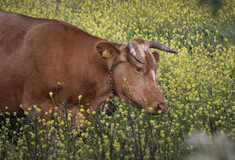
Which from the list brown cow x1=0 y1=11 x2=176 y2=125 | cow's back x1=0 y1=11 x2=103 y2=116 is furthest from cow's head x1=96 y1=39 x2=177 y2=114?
cow's back x1=0 y1=11 x2=103 y2=116

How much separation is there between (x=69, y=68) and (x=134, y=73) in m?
0.92

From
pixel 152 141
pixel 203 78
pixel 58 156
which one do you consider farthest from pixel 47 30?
pixel 203 78

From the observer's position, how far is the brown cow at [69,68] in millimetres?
4488

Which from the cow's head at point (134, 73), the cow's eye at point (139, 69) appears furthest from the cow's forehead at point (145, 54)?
the cow's eye at point (139, 69)

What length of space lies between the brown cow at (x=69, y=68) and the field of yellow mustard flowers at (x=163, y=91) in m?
0.25

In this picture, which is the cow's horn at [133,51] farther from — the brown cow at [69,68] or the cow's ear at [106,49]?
the cow's ear at [106,49]

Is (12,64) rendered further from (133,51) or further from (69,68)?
(133,51)

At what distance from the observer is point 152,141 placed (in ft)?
11.4

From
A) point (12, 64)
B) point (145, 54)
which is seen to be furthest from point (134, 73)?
point (12, 64)

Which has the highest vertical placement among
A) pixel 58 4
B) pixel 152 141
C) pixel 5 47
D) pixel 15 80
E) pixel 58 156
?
pixel 58 4

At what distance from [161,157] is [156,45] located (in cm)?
198

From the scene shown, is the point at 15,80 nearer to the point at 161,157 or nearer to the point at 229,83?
the point at 161,157

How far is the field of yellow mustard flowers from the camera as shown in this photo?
140 inches

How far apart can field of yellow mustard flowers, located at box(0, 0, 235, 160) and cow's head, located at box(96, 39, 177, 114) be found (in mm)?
248
